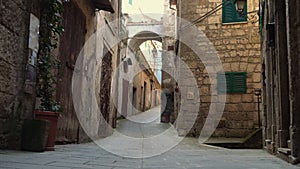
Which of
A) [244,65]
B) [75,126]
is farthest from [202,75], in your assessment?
[75,126]

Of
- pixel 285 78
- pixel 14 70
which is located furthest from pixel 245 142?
pixel 14 70

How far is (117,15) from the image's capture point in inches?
404

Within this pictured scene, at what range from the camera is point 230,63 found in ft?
29.4

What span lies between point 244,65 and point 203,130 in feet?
7.21

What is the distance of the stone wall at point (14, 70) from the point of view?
3256mm

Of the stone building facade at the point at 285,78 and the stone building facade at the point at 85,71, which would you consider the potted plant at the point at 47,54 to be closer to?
the stone building facade at the point at 85,71

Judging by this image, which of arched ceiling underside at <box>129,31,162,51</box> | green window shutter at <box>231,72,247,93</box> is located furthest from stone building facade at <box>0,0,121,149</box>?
arched ceiling underside at <box>129,31,162,51</box>

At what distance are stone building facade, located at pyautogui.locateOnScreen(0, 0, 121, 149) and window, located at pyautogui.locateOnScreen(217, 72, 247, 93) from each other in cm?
325

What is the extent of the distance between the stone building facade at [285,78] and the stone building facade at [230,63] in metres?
3.11

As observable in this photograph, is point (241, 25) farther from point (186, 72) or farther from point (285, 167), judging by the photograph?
point (285, 167)

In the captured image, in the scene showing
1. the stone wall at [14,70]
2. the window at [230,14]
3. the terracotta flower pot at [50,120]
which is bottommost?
the terracotta flower pot at [50,120]

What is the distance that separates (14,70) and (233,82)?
6563 mm

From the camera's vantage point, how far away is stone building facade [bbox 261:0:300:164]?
3.45m

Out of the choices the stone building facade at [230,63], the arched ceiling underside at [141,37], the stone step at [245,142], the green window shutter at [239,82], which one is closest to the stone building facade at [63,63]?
the stone building facade at [230,63]
